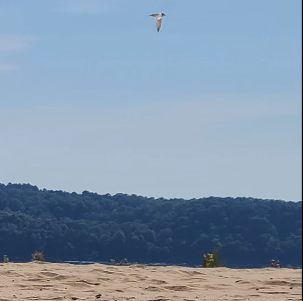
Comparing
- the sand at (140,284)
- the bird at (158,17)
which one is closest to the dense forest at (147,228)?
the bird at (158,17)

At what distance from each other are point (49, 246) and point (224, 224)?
7.27 meters

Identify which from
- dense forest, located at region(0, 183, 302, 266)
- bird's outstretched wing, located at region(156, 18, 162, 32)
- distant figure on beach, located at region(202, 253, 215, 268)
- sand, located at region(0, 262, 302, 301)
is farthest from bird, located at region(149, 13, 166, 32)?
dense forest, located at region(0, 183, 302, 266)

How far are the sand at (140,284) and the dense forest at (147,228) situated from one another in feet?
46.8

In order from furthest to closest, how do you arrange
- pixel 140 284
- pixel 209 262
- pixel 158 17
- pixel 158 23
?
pixel 158 17, pixel 158 23, pixel 209 262, pixel 140 284

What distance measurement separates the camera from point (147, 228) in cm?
3672

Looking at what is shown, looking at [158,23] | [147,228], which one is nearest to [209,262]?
[158,23]

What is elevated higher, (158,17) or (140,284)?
(158,17)

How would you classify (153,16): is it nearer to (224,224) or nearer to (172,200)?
(224,224)

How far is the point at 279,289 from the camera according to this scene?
8531 mm

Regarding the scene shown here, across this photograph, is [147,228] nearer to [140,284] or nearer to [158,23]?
[158,23]

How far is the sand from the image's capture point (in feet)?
25.9

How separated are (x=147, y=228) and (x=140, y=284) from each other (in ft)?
91.5

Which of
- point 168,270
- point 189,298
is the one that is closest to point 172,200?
point 168,270

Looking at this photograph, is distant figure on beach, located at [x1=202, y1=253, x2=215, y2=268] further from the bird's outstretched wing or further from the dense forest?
the dense forest
